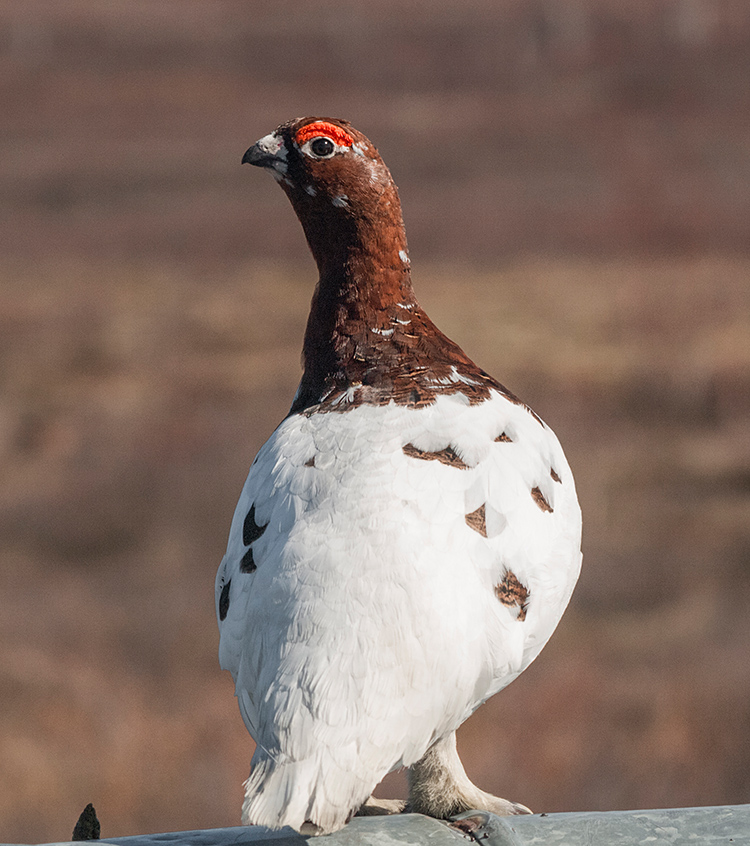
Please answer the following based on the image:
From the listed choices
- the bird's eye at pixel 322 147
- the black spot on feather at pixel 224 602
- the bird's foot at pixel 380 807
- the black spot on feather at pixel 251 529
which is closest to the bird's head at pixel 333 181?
the bird's eye at pixel 322 147

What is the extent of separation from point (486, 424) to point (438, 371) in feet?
0.66

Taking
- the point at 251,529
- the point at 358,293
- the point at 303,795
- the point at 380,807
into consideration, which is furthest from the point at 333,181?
the point at 380,807

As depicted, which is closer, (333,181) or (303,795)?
(303,795)

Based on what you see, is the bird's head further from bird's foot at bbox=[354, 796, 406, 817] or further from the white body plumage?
bird's foot at bbox=[354, 796, 406, 817]

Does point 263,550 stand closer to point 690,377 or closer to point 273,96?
point 690,377

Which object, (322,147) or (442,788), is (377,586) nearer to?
(442,788)

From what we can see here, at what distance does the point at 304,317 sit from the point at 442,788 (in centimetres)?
1600

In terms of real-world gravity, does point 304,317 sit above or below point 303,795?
above

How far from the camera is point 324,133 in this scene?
300cm

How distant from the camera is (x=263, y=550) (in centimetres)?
267

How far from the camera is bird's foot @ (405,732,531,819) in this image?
10.2ft

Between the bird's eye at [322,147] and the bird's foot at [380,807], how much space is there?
174cm

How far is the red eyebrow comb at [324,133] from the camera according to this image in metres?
2.99

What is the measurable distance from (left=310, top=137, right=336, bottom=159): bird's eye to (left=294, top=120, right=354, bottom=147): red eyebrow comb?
0.04 ft
